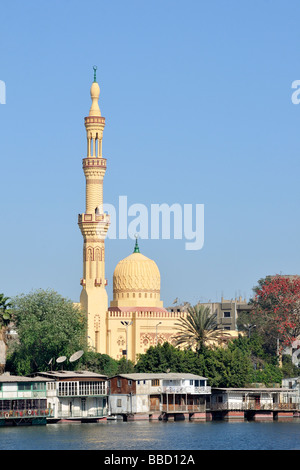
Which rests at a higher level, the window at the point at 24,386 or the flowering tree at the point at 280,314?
the flowering tree at the point at 280,314

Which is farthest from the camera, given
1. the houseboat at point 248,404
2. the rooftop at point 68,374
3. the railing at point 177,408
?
the houseboat at point 248,404

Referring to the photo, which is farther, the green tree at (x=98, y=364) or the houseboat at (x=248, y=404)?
the green tree at (x=98, y=364)

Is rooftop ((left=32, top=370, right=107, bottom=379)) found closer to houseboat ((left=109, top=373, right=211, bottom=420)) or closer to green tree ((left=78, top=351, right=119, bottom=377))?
houseboat ((left=109, top=373, right=211, bottom=420))

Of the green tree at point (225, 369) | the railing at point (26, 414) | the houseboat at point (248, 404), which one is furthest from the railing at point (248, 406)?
the railing at point (26, 414)

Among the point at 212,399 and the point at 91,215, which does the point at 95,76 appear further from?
the point at 212,399

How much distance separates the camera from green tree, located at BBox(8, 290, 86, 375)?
11919 centimetres

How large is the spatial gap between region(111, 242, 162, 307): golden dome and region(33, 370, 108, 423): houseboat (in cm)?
4504

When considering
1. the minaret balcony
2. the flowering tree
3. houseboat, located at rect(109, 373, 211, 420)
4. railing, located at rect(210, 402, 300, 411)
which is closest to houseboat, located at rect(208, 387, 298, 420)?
railing, located at rect(210, 402, 300, 411)

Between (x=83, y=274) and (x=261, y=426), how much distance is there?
4839 centimetres

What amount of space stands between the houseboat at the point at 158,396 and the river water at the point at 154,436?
3.16 metres

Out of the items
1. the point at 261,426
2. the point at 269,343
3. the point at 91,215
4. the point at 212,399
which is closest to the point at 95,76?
the point at 91,215

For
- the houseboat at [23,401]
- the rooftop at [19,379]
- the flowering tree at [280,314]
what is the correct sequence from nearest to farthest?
the houseboat at [23,401] < the rooftop at [19,379] < the flowering tree at [280,314]

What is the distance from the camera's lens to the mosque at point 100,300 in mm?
148125

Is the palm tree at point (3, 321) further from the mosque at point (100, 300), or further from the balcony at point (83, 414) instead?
the mosque at point (100, 300)
